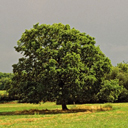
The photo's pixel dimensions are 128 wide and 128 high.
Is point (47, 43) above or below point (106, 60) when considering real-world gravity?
above

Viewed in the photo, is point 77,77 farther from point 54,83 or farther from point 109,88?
point 109,88

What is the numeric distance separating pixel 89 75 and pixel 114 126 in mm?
16098

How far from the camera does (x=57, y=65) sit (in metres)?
35.2

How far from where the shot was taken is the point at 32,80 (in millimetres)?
38156

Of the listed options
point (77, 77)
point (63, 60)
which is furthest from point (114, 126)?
point (63, 60)

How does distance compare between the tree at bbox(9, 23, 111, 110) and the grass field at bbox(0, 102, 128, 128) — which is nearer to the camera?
the grass field at bbox(0, 102, 128, 128)

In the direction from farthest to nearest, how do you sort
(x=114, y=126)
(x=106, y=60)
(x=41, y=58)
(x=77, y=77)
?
(x=106, y=60)
(x=41, y=58)
(x=77, y=77)
(x=114, y=126)

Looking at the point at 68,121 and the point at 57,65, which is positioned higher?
the point at 57,65

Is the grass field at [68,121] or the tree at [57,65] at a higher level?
the tree at [57,65]

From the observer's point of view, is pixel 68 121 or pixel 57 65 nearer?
pixel 68 121

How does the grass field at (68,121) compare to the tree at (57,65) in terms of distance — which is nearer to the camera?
the grass field at (68,121)

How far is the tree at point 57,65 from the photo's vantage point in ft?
111

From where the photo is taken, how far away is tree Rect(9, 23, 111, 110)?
33.8m

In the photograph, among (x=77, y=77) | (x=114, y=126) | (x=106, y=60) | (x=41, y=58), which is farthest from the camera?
(x=106, y=60)
